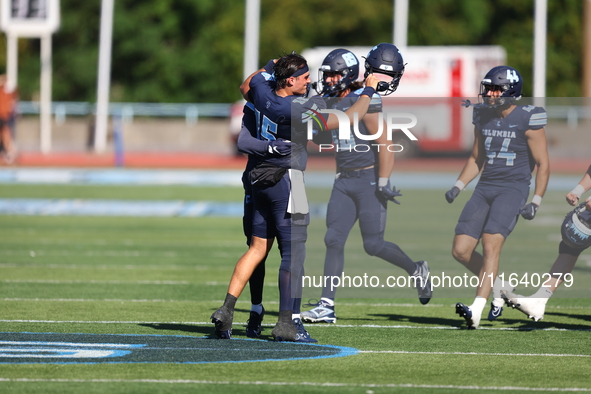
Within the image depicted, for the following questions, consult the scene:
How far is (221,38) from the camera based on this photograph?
40.8m

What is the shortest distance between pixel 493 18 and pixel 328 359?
3896 centimetres

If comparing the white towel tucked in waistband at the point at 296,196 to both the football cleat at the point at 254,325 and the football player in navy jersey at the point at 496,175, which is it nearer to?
the football cleat at the point at 254,325

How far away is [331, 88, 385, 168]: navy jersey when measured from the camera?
7.36 metres

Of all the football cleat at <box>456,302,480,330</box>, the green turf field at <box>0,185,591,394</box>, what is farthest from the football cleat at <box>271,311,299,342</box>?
the football cleat at <box>456,302,480,330</box>

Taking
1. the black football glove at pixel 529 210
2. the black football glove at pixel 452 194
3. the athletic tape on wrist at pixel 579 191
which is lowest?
the black football glove at pixel 529 210

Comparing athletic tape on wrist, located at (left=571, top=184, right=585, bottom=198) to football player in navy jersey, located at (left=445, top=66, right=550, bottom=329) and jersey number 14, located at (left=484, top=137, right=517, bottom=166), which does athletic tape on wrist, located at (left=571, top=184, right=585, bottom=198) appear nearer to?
football player in navy jersey, located at (left=445, top=66, right=550, bottom=329)

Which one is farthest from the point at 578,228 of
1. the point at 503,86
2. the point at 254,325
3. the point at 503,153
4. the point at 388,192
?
the point at 254,325

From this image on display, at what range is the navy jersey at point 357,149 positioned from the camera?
7359mm

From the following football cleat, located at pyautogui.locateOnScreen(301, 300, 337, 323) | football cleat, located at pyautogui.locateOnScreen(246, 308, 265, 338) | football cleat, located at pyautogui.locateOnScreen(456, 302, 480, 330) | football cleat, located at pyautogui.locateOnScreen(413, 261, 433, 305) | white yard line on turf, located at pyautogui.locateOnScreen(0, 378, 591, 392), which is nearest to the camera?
white yard line on turf, located at pyautogui.locateOnScreen(0, 378, 591, 392)

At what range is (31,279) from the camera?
9.77 meters

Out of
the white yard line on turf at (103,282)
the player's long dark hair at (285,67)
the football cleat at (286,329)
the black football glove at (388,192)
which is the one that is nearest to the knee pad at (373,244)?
the black football glove at (388,192)

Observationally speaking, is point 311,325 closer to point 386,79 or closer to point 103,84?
point 386,79

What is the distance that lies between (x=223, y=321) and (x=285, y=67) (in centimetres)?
171

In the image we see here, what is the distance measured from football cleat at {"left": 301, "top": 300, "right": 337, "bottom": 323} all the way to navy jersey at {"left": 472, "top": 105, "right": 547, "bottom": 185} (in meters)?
1.52
